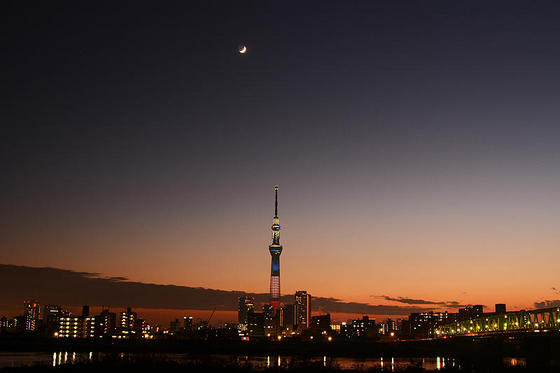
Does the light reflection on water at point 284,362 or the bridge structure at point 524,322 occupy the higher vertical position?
the bridge structure at point 524,322

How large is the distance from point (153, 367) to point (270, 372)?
21.8 metres

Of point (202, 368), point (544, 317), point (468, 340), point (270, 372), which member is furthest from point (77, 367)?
point (468, 340)

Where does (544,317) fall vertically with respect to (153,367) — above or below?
above

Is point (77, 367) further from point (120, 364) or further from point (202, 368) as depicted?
point (202, 368)

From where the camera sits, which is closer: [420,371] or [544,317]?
[420,371]

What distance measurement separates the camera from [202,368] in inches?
3885

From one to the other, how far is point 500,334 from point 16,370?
125 meters

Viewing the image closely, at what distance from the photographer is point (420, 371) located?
98.3 metres

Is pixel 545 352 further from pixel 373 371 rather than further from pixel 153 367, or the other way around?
pixel 153 367

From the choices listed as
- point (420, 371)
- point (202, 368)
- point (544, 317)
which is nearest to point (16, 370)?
point (202, 368)

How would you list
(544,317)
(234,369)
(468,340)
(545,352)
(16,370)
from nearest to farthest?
(16,370) < (234,369) < (545,352) < (544,317) < (468,340)

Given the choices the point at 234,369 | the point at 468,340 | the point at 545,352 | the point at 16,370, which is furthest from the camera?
the point at 468,340

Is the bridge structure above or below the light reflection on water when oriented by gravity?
above

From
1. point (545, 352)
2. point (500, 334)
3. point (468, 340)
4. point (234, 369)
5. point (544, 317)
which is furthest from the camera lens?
point (468, 340)
